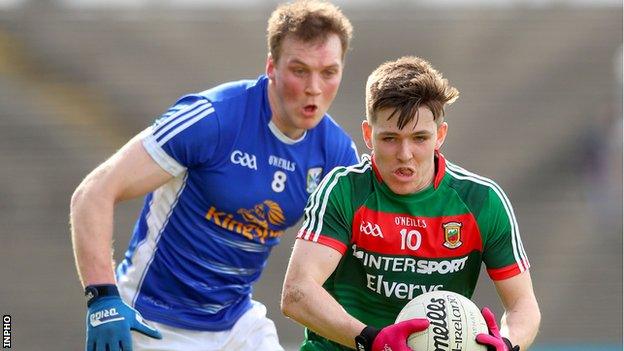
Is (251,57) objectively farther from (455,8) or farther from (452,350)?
(452,350)

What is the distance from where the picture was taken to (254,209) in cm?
609

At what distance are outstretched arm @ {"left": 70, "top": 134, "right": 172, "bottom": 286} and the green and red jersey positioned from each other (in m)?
1.02

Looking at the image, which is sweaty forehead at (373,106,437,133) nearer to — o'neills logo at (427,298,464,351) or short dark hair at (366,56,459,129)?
short dark hair at (366,56,459,129)

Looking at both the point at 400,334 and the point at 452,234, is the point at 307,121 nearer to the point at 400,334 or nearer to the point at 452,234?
the point at 452,234

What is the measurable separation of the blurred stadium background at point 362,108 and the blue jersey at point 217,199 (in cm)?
781

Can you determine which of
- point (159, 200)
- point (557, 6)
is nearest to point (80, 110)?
point (557, 6)

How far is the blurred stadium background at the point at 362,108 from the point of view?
47.0ft

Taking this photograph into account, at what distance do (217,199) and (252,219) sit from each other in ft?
0.70

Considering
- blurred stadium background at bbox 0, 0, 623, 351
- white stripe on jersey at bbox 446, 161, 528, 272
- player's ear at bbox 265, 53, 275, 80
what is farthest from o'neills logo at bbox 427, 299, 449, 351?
blurred stadium background at bbox 0, 0, 623, 351

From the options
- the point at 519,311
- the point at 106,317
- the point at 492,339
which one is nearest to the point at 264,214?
the point at 106,317

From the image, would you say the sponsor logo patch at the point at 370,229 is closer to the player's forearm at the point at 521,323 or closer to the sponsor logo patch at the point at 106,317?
the player's forearm at the point at 521,323

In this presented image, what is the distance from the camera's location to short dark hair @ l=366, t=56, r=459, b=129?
491 centimetres

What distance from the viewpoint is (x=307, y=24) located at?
20.1ft

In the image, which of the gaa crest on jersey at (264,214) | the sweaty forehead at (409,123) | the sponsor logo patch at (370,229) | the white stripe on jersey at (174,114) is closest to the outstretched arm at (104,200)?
the white stripe on jersey at (174,114)
